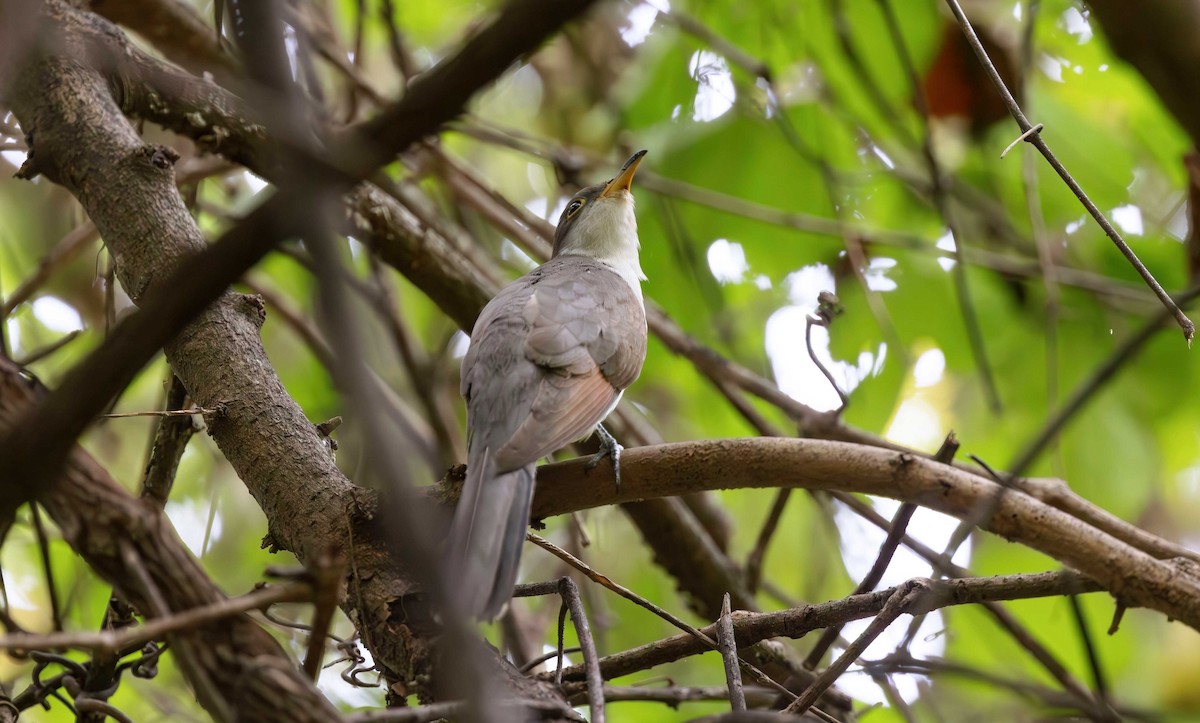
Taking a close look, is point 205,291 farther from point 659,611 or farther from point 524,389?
point 524,389

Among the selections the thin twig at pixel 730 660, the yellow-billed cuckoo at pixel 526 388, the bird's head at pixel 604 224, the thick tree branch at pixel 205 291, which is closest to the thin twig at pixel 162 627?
the thick tree branch at pixel 205 291

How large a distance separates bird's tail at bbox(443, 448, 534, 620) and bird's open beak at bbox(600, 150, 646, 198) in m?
2.28

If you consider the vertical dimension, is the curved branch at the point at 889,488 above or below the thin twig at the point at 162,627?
above

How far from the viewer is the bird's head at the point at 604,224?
508 centimetres

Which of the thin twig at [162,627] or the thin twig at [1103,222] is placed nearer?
the thin twig at [162,627]

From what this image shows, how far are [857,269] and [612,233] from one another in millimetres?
1438

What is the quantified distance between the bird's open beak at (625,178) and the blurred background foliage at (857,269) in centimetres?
10

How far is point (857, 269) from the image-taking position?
4180mm

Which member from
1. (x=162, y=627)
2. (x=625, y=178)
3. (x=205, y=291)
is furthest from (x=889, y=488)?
(x=625, y=178)

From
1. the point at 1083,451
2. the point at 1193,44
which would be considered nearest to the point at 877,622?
the point at 1193,44

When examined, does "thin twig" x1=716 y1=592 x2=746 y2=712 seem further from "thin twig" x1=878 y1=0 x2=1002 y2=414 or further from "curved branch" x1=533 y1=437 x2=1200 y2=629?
"thin twig" x1=878 y1=0 x2=1002 y2=414

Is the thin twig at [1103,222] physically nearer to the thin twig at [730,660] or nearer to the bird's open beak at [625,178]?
the thin twig at [730,660]

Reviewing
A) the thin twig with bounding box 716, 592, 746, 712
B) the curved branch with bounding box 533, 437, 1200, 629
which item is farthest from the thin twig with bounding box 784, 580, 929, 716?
the curved branch with bounding box 533, 437, 1200, 629

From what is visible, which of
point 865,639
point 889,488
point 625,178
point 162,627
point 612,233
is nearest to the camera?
point 162,627
